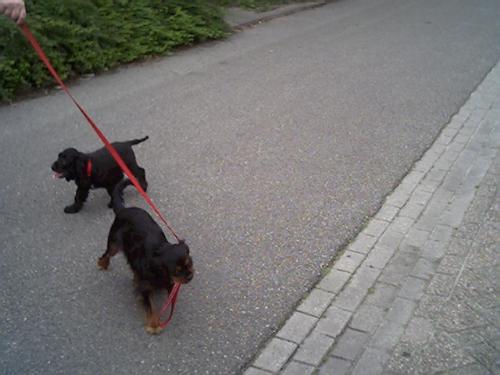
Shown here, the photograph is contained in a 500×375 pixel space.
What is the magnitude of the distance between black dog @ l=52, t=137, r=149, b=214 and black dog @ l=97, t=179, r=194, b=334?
0.87 metres

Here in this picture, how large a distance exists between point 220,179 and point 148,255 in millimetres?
2290

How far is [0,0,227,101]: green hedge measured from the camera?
805 cm

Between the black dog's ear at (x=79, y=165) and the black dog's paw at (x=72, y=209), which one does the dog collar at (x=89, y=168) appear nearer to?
the black dog's ear at (x=79, y=165)

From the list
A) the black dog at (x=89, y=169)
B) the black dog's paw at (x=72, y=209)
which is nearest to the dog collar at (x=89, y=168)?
the black dog at (x=89, y=169)

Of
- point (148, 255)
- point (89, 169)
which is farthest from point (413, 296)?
point (89, 169)

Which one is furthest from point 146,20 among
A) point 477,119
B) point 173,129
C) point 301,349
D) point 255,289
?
point 301,349

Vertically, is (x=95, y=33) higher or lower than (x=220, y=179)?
higher

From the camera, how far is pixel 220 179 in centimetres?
583

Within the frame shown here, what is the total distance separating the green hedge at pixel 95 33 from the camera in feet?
26.4

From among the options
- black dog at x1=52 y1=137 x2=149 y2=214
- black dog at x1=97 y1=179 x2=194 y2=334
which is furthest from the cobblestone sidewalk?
black dog at x1=52 y1=137 x2=149 y2=214

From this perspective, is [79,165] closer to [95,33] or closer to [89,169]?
[89,169]

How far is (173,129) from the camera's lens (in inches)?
279

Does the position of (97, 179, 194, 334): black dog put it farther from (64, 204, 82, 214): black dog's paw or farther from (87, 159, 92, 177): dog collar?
(64, 204, 82, 214): black dog's paw

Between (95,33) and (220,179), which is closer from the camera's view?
(220,179)
